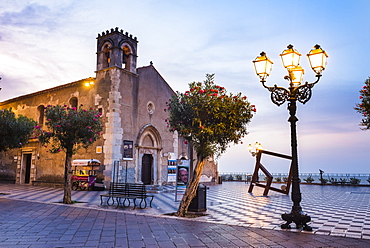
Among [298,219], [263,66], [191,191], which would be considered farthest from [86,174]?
[298,219]

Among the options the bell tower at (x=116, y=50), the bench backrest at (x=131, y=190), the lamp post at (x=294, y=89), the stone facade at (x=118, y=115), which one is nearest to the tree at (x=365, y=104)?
the lamp post at (x=294, y=89)

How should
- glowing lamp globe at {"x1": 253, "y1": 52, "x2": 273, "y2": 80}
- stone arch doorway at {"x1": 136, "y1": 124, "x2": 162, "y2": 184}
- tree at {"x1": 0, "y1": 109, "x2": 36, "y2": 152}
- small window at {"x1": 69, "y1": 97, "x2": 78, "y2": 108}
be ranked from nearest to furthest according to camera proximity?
glowing lamp globe at {"x1": 253, "y1": 52, "x2": 273, "y2": 80} < tree at {"x1": 0, "y1": 109, "x2": 36, "y2": 152} < stone arch doorway at {"x1": 136, "y1": 124, "x2": 162, "y2": 184} < small window at {"x1": 69, "y1": 97, "x2": 78, "y2": 108}

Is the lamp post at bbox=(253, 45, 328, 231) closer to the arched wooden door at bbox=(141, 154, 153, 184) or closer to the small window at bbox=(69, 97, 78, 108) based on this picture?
the arched wooden door at bbox=(141, 154, 153, 184)

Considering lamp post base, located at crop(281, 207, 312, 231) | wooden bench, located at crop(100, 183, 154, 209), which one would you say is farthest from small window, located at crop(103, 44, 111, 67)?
lamp post base, located at crop(281, 207, 312, 231)

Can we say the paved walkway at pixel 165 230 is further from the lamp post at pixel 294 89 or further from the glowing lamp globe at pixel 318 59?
the glowing lamp globe at pixel 318 59

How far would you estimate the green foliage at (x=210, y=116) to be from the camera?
9078 mm

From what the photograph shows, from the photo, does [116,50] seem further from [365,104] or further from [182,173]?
[365,104]

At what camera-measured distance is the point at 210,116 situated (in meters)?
→ 9.29

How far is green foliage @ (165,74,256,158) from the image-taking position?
9.08 m

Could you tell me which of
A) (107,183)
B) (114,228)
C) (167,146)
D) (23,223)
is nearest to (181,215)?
(114,228)

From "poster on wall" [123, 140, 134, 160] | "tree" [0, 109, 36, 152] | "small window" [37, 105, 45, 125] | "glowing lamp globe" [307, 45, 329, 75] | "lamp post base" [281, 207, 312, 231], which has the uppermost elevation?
"small window" [37, 105, 45, 125]

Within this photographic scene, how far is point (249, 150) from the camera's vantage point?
81.7 ft

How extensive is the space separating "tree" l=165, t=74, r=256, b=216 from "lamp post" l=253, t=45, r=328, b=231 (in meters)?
1.32

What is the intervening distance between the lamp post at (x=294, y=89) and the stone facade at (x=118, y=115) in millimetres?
10720
